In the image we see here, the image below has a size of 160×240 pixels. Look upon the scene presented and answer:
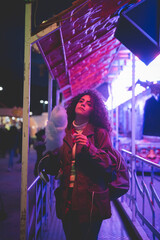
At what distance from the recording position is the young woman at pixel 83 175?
1.56 meters

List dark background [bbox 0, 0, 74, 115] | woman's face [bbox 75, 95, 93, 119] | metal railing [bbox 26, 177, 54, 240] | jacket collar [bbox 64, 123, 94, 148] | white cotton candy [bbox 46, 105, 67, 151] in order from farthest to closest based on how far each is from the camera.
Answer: dark background [bbox 0, 0, 74, 115], metal railing [bbox 26, 177, 54, 240], woman's face [bbox 75, 95, 93, 119], jacket collar [bbox 64, 123, 94, 148], white cotton candy [bbox 46, 105, 67, 151]

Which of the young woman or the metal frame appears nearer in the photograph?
the young woman

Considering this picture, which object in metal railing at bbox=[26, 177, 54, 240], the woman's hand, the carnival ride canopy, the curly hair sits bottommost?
metal railing at bbox=[26, 177, 54, 240]

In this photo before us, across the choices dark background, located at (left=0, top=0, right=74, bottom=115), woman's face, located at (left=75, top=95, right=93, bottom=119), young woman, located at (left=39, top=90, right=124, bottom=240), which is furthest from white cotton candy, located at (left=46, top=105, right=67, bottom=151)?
dark background, located at (left=0, top=0, right=74, bottom=115)

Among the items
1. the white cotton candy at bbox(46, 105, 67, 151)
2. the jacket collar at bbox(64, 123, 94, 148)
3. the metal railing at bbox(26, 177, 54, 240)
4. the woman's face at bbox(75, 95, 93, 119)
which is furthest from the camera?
the metal railing at bbox(26, 177, 54, 240)

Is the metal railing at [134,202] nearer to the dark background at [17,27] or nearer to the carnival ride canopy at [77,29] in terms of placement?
the carnival ride canopy at [77,29]

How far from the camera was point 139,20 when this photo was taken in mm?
2078

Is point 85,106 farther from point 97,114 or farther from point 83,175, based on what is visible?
point 83,175

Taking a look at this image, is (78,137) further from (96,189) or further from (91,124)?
(96,189)

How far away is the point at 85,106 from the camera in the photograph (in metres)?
1.84

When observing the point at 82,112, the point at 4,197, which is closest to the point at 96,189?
the point at 82,112

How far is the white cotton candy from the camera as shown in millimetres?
1533

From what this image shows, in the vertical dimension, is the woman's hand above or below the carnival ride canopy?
below

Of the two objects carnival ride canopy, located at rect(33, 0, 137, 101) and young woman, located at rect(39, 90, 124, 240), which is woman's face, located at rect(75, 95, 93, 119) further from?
carnival ride canopy, located at rect(33, 0, 137, 101)
